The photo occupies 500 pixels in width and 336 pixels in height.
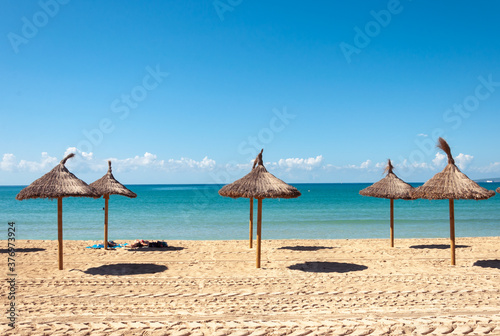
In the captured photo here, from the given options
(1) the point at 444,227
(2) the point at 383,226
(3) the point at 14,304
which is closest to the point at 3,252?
(3) the point at 14,304

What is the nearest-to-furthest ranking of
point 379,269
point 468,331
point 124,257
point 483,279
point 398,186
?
point 468,331 < point 483,279 < point 379,269 < point 124,257 < point 398,186

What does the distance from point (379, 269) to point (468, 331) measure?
3523mm

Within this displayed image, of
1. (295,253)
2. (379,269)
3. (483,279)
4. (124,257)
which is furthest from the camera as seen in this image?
(295,253)

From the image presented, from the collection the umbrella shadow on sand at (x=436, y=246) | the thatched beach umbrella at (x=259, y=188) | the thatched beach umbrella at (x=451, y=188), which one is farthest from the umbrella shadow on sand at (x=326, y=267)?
the umbrella shadow on sand at (x=436, y=246)

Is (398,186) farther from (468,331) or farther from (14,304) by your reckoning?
(14,304)

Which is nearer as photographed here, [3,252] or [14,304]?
[14,304]

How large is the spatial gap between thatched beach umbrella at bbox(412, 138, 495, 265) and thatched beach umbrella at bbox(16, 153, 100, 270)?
24.2ft

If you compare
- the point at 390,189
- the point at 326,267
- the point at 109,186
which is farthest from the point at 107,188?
the point at 390,189

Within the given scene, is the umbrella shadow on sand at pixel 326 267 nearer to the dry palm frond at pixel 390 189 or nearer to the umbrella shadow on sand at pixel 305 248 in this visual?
the umbrella shadow on sand at pixel 305 248

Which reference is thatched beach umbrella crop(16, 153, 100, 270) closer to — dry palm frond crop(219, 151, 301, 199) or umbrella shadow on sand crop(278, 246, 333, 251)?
dry palm frond crop(219, 151, 301, 199)

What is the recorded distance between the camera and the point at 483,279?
24.4 feet

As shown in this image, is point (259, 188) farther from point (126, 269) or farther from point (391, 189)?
point (391, 189)

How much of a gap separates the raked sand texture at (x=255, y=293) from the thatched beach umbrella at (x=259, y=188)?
1.55m

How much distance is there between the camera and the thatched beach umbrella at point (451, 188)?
26.5 ft
